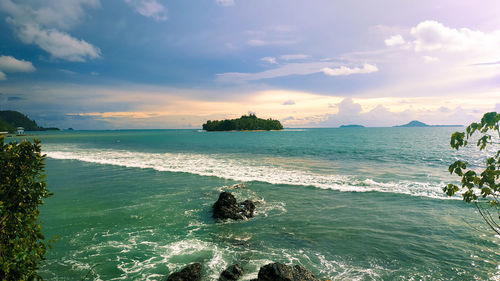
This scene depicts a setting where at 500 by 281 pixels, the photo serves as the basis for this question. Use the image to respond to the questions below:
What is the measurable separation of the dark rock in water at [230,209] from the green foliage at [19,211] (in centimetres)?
863

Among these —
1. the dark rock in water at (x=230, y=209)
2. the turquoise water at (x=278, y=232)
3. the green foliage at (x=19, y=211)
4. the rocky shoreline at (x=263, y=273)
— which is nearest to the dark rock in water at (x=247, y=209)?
the dark rock in water at (x=230, y=209)

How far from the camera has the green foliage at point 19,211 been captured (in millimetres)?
4055

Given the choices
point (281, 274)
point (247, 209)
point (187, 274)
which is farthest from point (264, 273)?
point (247, 209)

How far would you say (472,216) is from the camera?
1241cm

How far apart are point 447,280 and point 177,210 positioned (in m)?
12.4

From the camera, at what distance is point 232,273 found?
7.51 m

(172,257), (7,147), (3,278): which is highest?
(7,147)

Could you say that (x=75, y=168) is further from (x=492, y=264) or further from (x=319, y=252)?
(x=492, y=264)

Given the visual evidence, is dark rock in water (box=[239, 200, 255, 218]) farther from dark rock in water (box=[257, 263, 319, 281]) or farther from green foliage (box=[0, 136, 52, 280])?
green foliage (box=[0, 136, 52, 280])

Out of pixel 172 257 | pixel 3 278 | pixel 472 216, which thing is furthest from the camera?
pixel 472 216

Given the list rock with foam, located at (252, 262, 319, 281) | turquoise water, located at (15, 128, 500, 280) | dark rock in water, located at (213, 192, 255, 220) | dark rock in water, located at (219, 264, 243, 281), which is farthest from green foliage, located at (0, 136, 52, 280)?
dark rock in water, located at (213, 192, 255, 220)

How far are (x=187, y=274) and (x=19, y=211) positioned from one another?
4.87 m

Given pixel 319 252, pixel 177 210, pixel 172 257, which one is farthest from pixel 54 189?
pixel 319 252

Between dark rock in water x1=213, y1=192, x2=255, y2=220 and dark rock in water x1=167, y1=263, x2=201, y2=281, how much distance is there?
4728 millimetres
